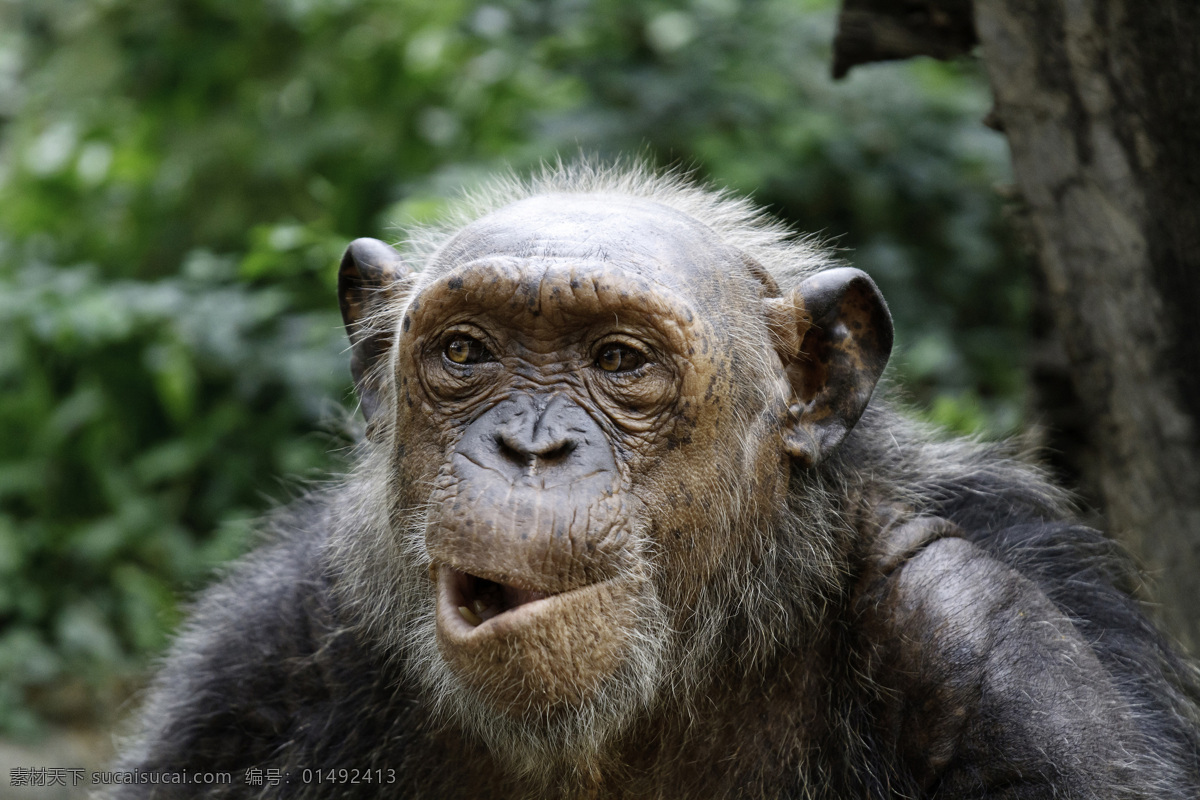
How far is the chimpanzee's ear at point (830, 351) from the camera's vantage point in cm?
378

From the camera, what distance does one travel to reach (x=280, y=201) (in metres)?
8.41

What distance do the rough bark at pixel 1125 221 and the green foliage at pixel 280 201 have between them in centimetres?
175

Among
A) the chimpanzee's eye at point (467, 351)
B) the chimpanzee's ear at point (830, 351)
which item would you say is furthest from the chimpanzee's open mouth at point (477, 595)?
the chimpanzee's ear at point (830, 351)

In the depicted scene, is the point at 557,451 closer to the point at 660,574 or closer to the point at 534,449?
the point at 534,449

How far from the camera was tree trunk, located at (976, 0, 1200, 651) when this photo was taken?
14.2ft

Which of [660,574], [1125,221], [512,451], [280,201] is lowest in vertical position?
[280,201]

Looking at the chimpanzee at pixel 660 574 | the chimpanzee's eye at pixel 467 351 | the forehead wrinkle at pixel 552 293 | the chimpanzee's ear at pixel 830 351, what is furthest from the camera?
the chimpanzee's ear at pixel 830 351

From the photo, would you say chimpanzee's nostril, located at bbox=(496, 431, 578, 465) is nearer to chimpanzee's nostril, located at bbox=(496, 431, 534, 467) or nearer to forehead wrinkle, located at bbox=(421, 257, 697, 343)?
chimpanzee's nostril, located at bbox=(496, 431, 534, 467)

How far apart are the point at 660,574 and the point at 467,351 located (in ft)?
2.75

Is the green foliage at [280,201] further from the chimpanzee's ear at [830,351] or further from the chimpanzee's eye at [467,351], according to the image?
the chimpanzee's eye at [467,351]

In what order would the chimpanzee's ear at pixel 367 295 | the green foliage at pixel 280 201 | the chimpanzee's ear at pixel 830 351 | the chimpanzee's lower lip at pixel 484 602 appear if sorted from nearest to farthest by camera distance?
the chimpanzee's lower lip at pixel 484 602
the chimpanzee's ear at pixel 830 351
the chimpanzee's ear at pixel 367 295
the green foliage at pixel 280 201

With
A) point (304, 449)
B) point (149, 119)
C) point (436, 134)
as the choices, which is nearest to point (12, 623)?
point (304, 449)

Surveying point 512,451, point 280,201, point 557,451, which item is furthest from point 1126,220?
point 280,201

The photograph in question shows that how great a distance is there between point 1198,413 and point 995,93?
1417 millimetres
